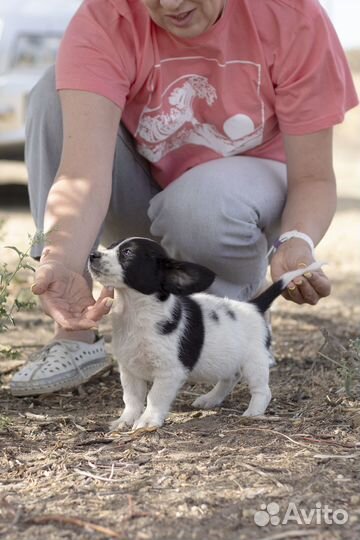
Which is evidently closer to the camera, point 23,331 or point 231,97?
point 231,97

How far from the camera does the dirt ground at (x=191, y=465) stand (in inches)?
101

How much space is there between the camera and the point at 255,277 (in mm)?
4582

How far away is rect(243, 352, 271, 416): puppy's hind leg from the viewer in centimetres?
366

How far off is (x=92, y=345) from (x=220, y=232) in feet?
2.49

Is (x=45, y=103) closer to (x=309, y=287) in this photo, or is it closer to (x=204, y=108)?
(x=204, y=108)

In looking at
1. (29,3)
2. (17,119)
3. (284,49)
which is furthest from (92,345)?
(29,3)

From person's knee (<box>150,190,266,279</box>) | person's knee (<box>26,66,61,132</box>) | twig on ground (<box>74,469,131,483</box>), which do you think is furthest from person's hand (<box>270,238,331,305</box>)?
person's knee (<box>26,66,61,132</box>)

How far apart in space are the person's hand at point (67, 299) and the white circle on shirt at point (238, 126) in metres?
1.13

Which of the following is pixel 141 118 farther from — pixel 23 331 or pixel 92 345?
pixel 23 331

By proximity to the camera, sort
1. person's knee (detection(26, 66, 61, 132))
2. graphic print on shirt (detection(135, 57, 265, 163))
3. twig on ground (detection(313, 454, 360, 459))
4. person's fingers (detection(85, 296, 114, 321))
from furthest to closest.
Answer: person's knee (detection(26, 66, 61, 132)) < graphic print on shirt (detection(135, 57, 265, 163)) < person's fingers (detection(85, 296, 114, 321)) < twig on ground (detection(313, 454, 360, 459))

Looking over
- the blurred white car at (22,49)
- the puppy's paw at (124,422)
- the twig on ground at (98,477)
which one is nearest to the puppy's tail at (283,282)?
the puppy's paw at (124,422)

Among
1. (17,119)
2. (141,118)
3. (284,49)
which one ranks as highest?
(284,49)

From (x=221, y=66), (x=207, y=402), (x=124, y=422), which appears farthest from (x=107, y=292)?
(x=221, y=66)

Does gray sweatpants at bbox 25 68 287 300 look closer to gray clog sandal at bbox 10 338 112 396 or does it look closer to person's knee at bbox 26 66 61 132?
person's knee at bbox 26 66 61 132
